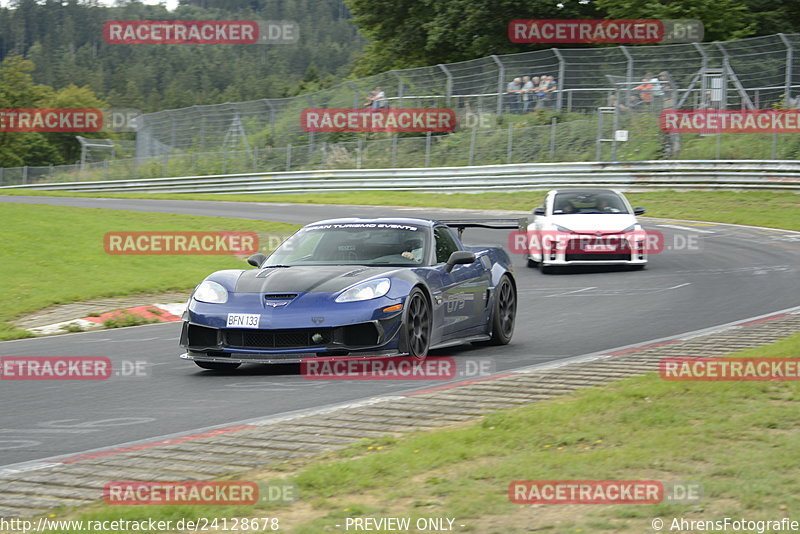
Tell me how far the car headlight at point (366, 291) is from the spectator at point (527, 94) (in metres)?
29.2

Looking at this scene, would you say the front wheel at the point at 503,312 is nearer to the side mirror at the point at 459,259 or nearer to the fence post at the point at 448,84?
the side mirror at the point at 459,259

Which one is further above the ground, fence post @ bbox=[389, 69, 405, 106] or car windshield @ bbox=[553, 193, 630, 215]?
fence post @ bbox=[389, 69, 405, 106]

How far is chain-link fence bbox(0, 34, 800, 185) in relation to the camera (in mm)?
32344

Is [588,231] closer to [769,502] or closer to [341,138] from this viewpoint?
[769,502]

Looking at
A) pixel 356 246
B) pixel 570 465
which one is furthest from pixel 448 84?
pixel 570 465

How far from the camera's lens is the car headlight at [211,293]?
29.9 ft

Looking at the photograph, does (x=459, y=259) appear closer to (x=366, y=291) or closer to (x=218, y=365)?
(x=366, y=291)

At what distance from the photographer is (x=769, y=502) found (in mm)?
4492

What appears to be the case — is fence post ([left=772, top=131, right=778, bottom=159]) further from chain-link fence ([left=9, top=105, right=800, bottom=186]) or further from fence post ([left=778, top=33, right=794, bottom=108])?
fence post ([left=778, top=33, right=794, bottom=108])

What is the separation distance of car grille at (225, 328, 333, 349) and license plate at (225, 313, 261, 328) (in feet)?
0.18

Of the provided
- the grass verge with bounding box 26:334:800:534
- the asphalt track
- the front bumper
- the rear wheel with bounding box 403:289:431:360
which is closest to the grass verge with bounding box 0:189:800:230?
the asphalt track

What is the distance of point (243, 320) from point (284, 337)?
0.35m

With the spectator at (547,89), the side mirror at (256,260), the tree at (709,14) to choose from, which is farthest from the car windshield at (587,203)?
the tree at (709,14)

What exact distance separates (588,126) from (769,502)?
106 ft
